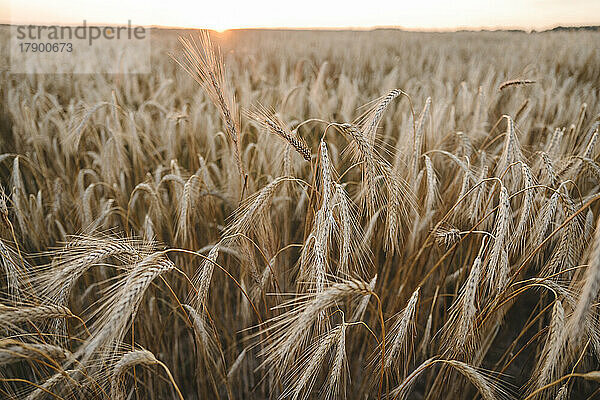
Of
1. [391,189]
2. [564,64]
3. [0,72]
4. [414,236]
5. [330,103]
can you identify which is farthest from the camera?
[564,64]

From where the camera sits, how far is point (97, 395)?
35.5 inches

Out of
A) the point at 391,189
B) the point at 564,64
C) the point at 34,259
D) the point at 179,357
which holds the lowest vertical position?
the point at 179,357

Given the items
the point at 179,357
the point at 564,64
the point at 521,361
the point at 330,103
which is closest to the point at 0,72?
the point at 330,103

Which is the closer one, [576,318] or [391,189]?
[576,318]

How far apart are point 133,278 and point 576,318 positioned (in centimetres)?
85

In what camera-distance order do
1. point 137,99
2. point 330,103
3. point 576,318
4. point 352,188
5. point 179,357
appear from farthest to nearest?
1. point 137,99
2. point 330,103
3. point 352,188
4. point 179,357
5. point 576,318

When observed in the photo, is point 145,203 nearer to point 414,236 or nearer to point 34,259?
point 34,259

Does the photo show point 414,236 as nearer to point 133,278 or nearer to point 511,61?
point 133,278

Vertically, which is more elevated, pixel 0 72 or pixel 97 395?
pixel 0 72

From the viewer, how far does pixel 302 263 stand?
1.08m

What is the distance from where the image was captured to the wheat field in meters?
0.94

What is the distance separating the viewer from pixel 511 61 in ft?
17.3

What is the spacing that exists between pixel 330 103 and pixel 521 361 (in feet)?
6.66

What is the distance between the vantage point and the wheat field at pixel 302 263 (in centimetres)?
94
